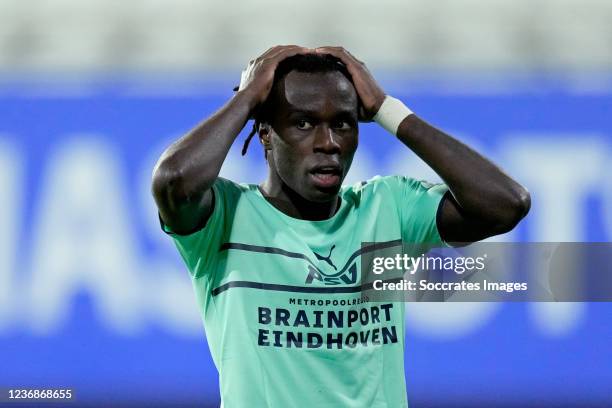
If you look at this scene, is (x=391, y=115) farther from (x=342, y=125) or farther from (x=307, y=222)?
(x=307, y=222)

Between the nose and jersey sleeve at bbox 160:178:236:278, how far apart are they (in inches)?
9.1

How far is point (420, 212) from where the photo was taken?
91.9 inches

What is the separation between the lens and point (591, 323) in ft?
13.5

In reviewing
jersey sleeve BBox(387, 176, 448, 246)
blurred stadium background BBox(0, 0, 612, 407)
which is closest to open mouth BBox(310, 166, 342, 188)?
jersey sleeve BBox(387, 176, 448, 246)

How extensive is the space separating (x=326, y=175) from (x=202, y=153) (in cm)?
27

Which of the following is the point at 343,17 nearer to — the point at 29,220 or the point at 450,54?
the point at 450,54

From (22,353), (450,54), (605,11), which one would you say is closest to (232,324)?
(22,353)

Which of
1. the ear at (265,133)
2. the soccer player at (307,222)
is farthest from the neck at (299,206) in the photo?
the ear at (265,133)

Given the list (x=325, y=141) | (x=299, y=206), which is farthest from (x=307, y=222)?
(x=325, y=141)

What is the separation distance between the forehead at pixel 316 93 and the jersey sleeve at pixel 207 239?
253 millimetres

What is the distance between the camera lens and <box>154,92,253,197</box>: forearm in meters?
2.11

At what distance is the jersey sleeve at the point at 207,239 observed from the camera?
2.17 metres

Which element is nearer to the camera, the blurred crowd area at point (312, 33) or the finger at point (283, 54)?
the finger at point (283, 54)

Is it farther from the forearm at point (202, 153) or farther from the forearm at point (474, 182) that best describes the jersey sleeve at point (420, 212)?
the forearm at point (202, 153)
